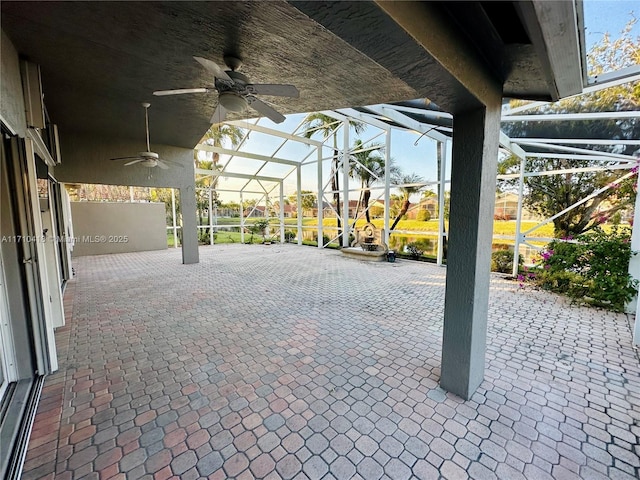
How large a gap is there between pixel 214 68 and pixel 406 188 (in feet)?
23.6

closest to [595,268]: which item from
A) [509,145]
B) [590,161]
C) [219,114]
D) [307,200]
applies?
[509,145]

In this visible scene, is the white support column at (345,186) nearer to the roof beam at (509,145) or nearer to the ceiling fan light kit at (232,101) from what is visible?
the roof beam at (509,145)

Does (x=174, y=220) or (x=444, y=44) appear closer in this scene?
(x=444, y=44)

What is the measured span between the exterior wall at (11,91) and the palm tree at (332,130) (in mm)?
8242

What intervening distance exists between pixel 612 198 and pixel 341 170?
744 centimetres

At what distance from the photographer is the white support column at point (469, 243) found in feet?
6.03

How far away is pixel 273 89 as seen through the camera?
9.32 feet

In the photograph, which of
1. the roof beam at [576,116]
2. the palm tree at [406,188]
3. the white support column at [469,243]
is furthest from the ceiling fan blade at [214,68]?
the palm tree at [406,188]

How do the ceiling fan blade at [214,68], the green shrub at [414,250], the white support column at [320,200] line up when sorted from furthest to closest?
the white support column at [320,200] → the green shrub at [414,250] → the ceiling fan blade at [214,68]

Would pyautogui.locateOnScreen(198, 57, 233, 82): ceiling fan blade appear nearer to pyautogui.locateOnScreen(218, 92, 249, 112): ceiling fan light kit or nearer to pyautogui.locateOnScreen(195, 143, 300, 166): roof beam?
pyautogui.locateOnScreen(218, 92, 249, 112): ceiling fan light kit

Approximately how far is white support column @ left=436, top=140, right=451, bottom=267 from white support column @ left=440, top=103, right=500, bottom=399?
18.4 ft

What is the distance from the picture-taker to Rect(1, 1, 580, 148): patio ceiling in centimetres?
122

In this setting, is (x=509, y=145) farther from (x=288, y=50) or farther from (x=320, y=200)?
(x=320, y=200)

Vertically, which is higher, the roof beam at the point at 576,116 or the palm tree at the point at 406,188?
the roof beam at the point at 576,116
